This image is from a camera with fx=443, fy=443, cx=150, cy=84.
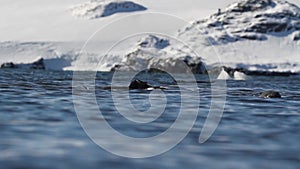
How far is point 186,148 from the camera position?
849cm

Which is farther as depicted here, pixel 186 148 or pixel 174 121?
pixel 174 121

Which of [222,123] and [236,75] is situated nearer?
[222,123]

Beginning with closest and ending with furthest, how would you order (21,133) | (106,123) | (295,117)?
1. (21,133)
2. (106,123)
3. (295,117)

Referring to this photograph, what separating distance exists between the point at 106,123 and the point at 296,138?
4.67m

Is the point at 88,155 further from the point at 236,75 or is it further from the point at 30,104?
the point at 236,75

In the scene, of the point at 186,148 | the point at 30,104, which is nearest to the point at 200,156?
the point at 186,148

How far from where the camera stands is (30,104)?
51.4ft

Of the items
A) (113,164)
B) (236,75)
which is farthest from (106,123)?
(236,75)

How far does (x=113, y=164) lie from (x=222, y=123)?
18.3ft

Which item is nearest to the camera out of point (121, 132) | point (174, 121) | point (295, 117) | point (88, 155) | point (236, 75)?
point (88, 155)

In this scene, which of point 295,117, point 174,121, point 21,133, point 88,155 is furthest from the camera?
point 295,117

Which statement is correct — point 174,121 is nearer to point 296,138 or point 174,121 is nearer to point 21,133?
point 296,138

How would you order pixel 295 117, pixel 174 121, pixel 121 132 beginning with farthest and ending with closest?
pixel 295 117 → pixel 174 121 → pixel 121 132

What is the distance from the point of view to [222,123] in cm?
1207
